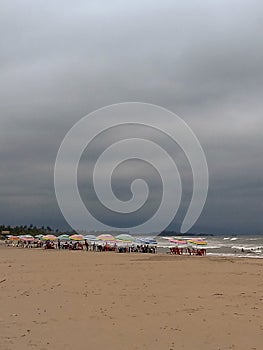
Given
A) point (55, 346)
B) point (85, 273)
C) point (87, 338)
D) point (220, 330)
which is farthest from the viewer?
point (85, 273)

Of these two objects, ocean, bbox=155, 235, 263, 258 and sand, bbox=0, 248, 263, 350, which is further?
ocean, bbox=155, 235, 263, 258

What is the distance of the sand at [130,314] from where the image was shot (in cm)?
793

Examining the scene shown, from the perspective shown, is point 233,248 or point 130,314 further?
point 233,248

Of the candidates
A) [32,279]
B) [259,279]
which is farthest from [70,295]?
[259,279]

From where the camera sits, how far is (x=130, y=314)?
33.1ft

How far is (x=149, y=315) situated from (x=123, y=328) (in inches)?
47.1

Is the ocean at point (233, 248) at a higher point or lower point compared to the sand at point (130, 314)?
higher

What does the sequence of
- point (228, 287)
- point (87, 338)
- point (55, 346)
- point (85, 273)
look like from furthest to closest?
point (85, 273) → point (228, 287) → point (87, 338) → point (55, 346)

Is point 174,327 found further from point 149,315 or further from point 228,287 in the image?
point 228,287

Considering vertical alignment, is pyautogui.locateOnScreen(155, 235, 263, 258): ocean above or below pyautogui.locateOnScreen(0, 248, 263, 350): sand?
above

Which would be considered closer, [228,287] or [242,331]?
[242,331]

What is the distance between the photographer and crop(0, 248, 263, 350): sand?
26.0 ft

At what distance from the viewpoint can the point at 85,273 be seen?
18875 millimetres

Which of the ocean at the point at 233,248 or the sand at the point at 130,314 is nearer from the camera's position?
the sand at the point at 130,314
